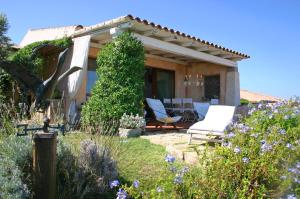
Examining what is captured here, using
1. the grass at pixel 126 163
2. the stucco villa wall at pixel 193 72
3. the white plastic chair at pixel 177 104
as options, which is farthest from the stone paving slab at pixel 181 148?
the stucco villa wall at pixel 193 72

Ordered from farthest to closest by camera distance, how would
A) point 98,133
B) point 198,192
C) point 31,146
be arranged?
point 98,133, point 31,146, point 198,192

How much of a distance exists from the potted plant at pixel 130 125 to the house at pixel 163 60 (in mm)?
1971

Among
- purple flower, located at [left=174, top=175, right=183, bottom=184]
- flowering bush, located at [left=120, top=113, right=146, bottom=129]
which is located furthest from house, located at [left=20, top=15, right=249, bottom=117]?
purple flower, located at [left=174, top=175, right=183, bottom=184]

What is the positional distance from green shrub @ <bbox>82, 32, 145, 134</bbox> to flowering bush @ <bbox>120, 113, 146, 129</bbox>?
0.93 feet

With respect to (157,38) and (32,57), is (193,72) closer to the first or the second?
(157,38)

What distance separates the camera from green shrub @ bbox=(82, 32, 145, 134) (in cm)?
802

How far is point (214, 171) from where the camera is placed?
9.45 feet

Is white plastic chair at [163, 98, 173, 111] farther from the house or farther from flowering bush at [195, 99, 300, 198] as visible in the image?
flowering bush at [195, 99, 300, 198]

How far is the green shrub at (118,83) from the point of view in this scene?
802cm

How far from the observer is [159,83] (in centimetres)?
1378

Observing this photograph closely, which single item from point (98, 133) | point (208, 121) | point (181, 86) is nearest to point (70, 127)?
point (98, 133)

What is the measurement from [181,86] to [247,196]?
Answer: 11.8 m

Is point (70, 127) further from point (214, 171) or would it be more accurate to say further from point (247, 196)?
point (247, 196)

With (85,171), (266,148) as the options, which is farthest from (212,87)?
(266,148)
